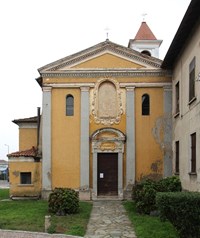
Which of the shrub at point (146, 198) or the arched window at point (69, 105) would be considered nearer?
the shrub at point (146, 198)

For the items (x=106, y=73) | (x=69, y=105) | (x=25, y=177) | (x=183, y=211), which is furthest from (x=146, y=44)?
(x=183, y=211)

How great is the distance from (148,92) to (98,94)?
9.18 ft

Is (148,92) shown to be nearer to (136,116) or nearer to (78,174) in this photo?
(136,116)

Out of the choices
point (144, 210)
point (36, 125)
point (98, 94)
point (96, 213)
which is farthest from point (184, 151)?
point (36, 125)

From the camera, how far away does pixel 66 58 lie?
971 inches

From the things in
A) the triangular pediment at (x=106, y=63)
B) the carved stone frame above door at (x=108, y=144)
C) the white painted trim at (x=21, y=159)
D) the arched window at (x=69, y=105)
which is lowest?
the white painted trim at (x=21, y=159)

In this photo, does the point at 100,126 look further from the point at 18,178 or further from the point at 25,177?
the point at 18,178

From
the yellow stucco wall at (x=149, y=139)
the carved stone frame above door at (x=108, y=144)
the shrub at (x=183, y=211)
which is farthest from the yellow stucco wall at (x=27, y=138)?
the shrub at (x=183, y=211)

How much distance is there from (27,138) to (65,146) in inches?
208

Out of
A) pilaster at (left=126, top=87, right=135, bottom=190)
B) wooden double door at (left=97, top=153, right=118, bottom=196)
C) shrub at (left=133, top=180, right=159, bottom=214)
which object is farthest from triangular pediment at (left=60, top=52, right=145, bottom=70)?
shrub at (left=133, top=180, right=159, bottom=214)

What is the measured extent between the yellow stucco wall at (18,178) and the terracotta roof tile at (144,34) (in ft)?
53.2

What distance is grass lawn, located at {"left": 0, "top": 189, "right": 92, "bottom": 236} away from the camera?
15.4 metres

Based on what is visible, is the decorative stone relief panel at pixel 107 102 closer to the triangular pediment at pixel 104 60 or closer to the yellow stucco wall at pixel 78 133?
the yellow stucco wall at pixel 78 133

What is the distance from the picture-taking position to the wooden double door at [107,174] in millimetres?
24500
